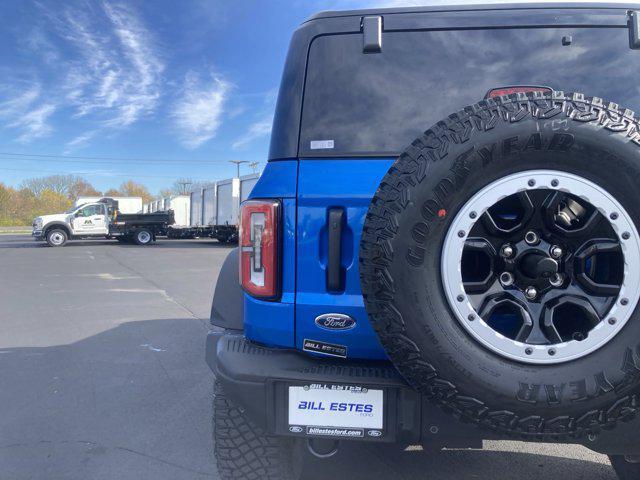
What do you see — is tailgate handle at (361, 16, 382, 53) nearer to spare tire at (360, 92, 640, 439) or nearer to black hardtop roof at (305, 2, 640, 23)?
black hardtop roof at (305, 2, 640, 23)

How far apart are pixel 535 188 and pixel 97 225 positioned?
25.6m

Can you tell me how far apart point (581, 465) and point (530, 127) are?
2.28 metres

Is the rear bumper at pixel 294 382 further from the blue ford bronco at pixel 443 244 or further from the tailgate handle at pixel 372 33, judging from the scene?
the tailgate handle at pixel 372 33

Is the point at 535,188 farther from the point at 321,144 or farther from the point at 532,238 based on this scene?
the point at 321,144

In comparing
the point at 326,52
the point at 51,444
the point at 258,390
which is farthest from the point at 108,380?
the point at 326,52

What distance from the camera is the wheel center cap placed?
66.1 inches

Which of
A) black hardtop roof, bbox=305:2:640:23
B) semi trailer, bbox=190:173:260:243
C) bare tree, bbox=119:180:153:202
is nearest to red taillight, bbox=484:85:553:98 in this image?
black hardtop roof, bbox=305:2:640:23

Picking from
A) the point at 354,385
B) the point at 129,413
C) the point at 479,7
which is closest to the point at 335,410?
the point at 354,385

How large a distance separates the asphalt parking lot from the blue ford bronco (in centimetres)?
64

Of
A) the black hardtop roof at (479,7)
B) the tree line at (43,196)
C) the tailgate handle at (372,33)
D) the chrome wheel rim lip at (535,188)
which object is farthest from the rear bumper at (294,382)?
the tree line at (43,196)

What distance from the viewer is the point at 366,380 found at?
1.87 m

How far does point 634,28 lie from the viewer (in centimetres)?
201

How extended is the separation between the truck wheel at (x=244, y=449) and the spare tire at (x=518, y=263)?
2.84 feet

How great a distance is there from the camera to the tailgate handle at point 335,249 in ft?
6.57
